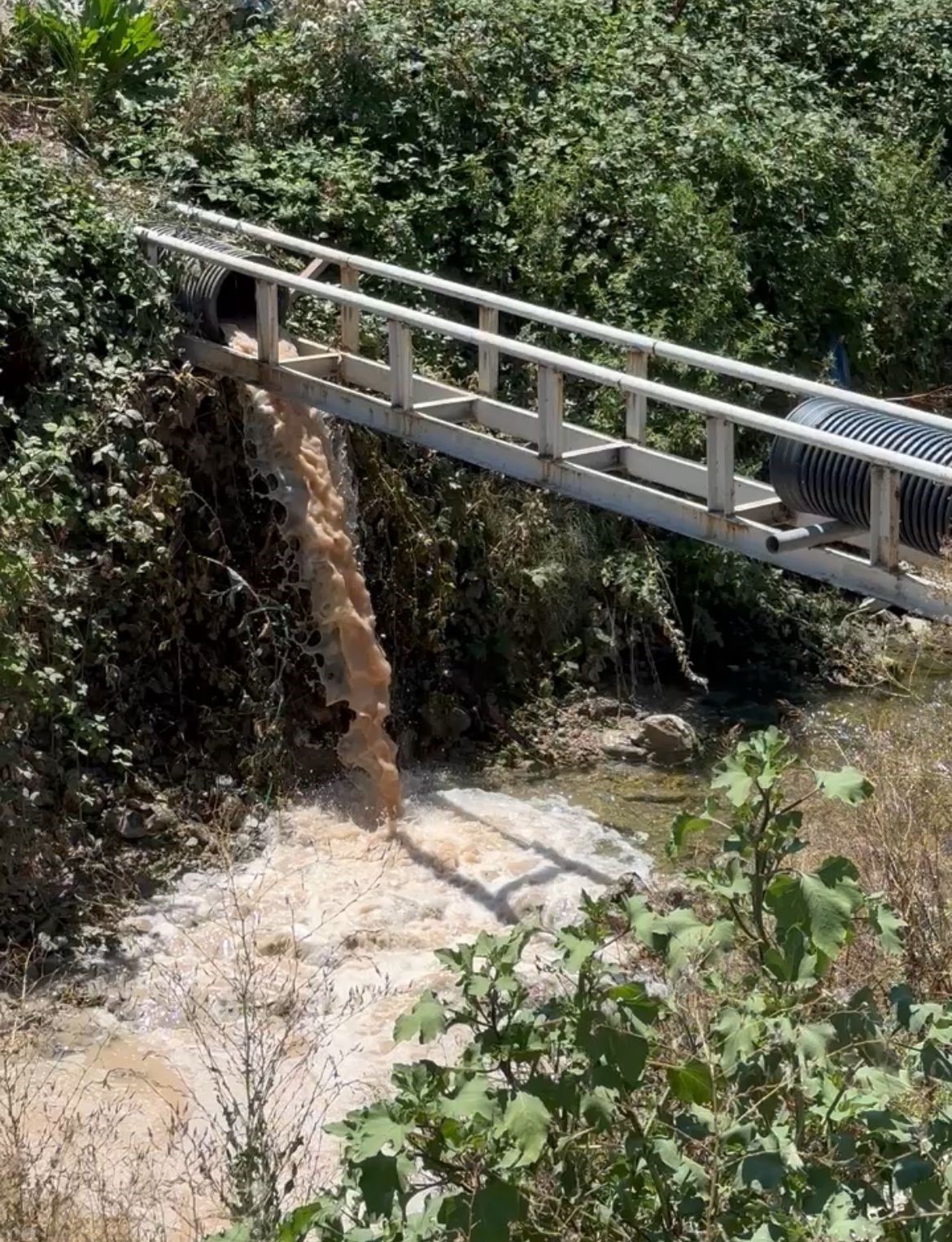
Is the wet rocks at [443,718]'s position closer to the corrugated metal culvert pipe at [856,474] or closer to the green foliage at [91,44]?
the corrugated metal culvert pipe at [856,474]

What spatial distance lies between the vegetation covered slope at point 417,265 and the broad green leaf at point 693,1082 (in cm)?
511

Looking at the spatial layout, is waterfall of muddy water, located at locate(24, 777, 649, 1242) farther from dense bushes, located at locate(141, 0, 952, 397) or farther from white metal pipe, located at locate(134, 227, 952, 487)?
dense bushes, located at locate(141, 0, 952, 397)

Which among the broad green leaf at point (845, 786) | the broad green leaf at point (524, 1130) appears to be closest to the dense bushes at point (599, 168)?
the broad green leaf at point (845, 786)

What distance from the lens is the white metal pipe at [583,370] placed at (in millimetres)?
6977

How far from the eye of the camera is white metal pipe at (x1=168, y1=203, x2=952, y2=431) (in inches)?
299

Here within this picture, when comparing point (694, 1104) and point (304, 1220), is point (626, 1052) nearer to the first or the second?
point (694, 1104)

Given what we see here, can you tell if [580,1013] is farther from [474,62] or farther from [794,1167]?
[474,62]

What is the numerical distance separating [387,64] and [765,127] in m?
2.95

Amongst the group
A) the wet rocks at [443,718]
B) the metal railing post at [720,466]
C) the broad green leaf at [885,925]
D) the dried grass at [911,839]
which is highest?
the broad green leaf at [885,925]

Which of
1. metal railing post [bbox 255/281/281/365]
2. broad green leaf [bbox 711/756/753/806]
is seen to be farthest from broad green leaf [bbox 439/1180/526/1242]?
metal railing post [bbox 255/281/281/365]

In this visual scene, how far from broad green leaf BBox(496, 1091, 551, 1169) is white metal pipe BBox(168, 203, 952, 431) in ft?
13.9

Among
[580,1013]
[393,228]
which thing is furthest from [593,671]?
[580,1013]

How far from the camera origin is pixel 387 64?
41.4 feet

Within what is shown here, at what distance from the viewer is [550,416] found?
8.50m
